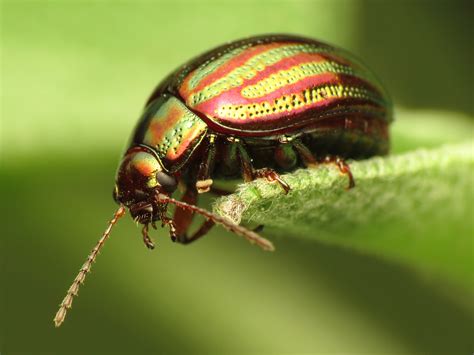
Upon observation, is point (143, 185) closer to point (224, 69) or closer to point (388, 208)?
point (224, 69)

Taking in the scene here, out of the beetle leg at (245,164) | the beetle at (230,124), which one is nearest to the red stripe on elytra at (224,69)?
the beetle at (230,124)

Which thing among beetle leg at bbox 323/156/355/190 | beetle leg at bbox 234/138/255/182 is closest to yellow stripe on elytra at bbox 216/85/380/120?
beetle leg at bbox 234/138/255/182

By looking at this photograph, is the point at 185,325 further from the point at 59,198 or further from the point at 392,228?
the point at 392,228

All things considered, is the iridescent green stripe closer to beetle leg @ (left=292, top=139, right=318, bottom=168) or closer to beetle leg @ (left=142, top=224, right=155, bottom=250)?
beetle leg @ (left=292, top=139, right=318, bottom=168)

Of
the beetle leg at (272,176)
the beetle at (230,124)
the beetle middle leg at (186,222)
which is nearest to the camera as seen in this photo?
the beetle leg at (272,176)

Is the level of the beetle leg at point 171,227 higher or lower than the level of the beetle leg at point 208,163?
lower

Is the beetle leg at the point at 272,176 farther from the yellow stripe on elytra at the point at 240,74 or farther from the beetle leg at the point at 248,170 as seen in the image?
the yellow stripe on elytra at the point at 240,74
